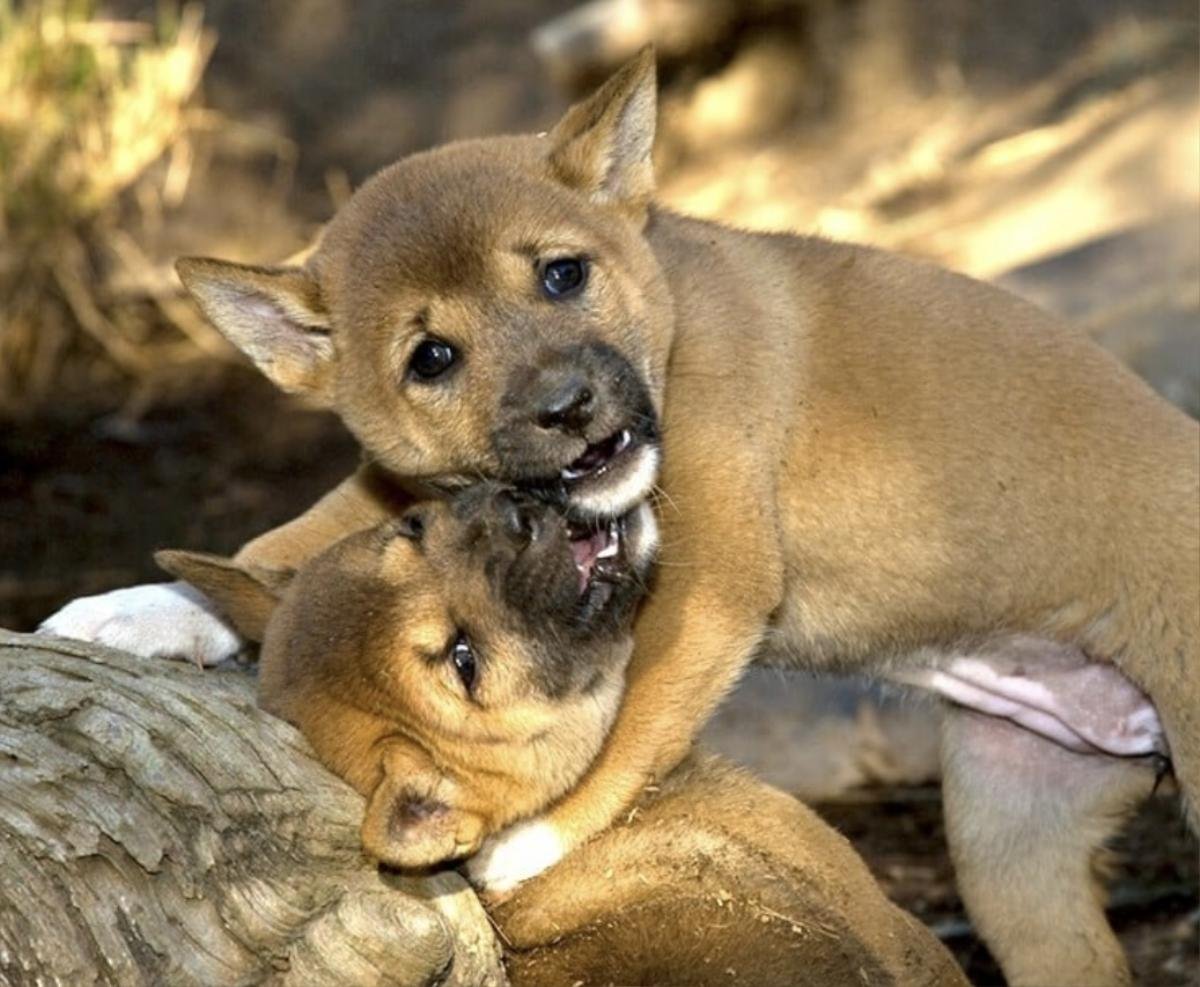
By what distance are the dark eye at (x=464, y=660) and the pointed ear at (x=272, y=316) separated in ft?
3.44

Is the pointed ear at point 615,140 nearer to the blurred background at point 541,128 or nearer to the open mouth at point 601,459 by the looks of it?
the open mouth at point 601,459

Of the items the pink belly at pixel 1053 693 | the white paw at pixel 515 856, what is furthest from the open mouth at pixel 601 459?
the pink belly at pixel 1053 693

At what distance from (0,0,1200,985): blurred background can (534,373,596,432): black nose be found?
112 inches

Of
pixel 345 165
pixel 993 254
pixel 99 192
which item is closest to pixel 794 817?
pixel 993 254

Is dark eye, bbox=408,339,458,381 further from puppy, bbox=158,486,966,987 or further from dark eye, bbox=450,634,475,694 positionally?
dark eye, bbox=450,634,475,694

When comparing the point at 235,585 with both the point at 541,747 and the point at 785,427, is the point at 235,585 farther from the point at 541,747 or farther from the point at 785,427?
the point at 785,427

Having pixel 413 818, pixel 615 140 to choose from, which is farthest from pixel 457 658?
pixel 615 140

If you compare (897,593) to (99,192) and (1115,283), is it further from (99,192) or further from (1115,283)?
(99,192)

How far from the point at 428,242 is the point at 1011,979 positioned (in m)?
2.77

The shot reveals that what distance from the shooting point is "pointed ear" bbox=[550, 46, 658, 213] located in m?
5.90

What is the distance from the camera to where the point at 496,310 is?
5.46 m

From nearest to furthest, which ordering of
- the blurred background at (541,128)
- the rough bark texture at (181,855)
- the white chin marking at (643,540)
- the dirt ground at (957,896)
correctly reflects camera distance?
1. the rough bark texture at (181,855)
2. the white chin marking at (643,540)
3. the dirt ground at (957,896)
4. the blurred background at (541,128)

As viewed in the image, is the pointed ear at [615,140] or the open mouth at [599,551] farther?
the pointed ear at [615,140]

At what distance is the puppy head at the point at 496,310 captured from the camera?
17.5 feet
